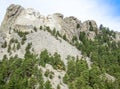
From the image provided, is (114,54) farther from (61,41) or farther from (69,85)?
(69,85)

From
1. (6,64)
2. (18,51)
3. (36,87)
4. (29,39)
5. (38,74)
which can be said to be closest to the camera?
(36,87)

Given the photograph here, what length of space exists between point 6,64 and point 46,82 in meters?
28.1

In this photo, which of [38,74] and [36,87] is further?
[38,74]

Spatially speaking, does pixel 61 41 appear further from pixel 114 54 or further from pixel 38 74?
pixel 38 74

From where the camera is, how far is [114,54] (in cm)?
19888

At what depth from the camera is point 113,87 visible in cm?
13275

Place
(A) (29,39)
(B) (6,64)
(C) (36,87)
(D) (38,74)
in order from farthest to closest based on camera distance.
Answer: (A) (29,39), (B) (6,64), (D) (38,74), (C) (36,87)

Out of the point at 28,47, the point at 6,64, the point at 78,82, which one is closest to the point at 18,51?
the point at 28,47

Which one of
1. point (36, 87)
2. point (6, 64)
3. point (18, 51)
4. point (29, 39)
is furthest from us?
point (29, 39)

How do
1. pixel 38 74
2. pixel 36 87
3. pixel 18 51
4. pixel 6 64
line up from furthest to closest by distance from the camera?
1. pixel 18 51
2. pixel 6 64
3. pixel 38 74
4. pixel 36 87

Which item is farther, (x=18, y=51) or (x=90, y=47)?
(x=90, y=47)

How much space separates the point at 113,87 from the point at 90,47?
68233 millimetres

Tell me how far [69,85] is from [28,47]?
→ 5038 centimetres

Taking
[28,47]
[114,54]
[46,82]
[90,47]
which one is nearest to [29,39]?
[28,47]
